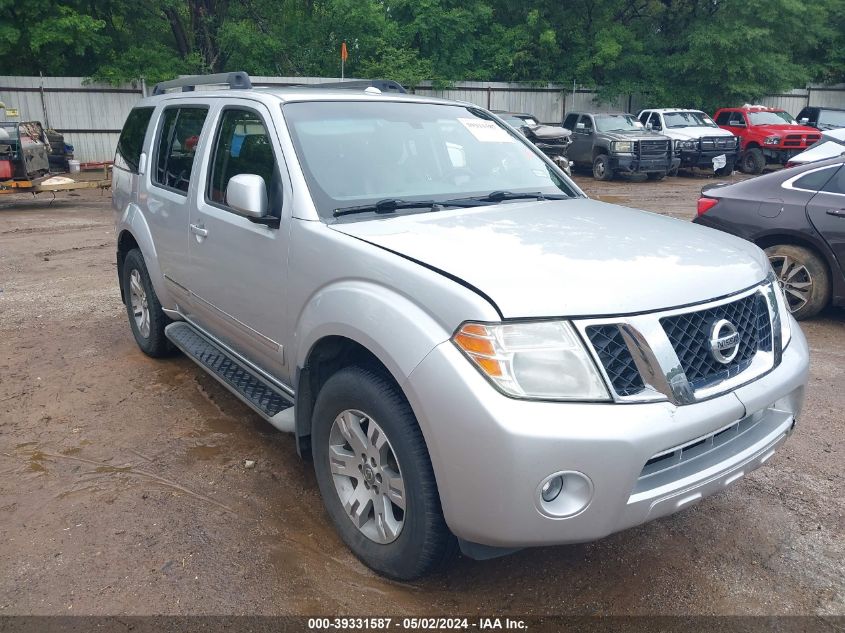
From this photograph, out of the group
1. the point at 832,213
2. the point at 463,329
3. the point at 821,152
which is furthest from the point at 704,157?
the point at 463,329

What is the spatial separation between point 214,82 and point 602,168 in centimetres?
1730

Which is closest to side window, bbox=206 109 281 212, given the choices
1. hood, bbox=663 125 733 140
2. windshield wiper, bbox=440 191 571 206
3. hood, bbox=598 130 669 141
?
windshield wiper, bbox=440 191 571 206

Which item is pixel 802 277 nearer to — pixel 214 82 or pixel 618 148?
pixel 214 82

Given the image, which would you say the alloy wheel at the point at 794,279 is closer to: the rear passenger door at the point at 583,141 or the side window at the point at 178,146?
the side window at the point at 178,146

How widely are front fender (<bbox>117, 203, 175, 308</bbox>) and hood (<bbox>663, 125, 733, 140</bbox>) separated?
18935 mm

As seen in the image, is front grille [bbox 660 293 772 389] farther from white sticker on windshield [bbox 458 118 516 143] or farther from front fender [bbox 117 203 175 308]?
front fender [bbox 117 203 175 308]

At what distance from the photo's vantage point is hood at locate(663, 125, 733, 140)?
69.4 ft

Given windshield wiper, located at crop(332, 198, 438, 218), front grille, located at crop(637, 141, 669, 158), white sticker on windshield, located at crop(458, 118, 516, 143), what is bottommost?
front grille, located at crop(637, 141, 669, 158)

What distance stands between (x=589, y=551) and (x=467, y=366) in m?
1.33

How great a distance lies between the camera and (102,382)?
17.2 ft

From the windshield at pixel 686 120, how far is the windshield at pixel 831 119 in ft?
10.5

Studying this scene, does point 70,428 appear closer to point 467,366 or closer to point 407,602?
point 407,602

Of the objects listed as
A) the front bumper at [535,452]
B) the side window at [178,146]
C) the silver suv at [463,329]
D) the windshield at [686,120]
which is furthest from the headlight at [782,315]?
the windshield at [686,120]

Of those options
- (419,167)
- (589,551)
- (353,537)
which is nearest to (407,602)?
(353,537)
